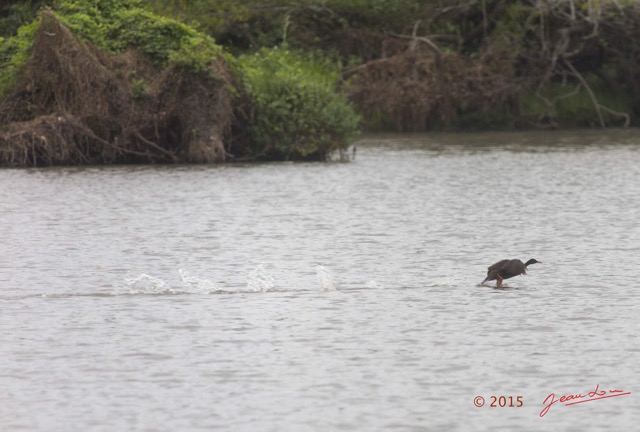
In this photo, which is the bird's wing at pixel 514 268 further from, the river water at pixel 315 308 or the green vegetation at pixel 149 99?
the green vegetation at pixel 149 99

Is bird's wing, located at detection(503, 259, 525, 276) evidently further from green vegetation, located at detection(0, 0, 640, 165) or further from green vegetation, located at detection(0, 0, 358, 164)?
green vegetation, located at detection(0, 0, 640, 165)

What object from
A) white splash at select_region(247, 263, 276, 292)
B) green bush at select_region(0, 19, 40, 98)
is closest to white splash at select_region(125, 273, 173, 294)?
white splash at select_region(247, 263, 276, 292)

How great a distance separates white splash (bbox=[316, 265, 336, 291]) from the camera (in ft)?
48.8

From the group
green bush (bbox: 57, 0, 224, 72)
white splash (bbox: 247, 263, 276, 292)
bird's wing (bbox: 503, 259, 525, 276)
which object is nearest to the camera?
bird's wing (bbox: 503, 259, 525, 276)

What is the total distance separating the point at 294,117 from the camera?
32844 mm

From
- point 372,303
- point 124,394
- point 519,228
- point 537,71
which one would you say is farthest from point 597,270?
point 537,71

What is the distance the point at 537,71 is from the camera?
4578 centimetres

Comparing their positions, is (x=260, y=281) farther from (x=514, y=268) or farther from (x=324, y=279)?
(x=514, y=268)

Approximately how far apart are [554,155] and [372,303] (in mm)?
21989

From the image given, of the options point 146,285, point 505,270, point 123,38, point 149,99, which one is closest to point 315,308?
point 505,270

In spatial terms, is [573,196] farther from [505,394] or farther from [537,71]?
[537,71]

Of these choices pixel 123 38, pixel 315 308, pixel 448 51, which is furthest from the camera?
pixel 448 51

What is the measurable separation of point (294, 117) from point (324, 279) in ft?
59.4

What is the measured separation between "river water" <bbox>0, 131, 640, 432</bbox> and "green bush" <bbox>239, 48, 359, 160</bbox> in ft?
19.0
